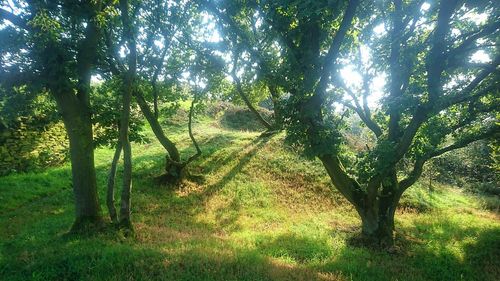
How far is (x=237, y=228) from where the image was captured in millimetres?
16719

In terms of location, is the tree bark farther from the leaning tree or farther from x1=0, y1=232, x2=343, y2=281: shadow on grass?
the leaning tree

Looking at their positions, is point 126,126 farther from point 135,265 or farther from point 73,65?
point 135,265

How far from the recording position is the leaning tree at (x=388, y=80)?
480 inches

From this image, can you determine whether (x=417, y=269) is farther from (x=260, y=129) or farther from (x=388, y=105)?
(x=260, y=129)

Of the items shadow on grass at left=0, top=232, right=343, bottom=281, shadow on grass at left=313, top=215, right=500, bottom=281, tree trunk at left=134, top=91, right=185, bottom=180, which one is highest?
tree trunk at left=134, top=91, right=185, bottom=180

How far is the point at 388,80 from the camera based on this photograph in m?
15.3

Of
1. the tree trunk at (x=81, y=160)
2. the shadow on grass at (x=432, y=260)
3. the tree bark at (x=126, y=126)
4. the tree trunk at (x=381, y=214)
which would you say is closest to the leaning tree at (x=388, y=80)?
the tree trunk at (x=381, y=214)

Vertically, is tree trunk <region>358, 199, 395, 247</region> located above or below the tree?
below

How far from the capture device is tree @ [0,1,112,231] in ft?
38.2

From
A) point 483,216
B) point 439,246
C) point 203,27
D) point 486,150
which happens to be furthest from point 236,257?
point 486,150

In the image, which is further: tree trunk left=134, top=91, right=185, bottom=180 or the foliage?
tree trunk left=134, top=91, right=185, bottom=180

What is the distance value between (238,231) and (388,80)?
951 cm

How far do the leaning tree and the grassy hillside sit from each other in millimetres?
2987

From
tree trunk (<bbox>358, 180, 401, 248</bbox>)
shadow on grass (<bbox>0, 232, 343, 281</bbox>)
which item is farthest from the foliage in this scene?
tree trunk (<bbox>358, 180, 401, 248</bbox>)
